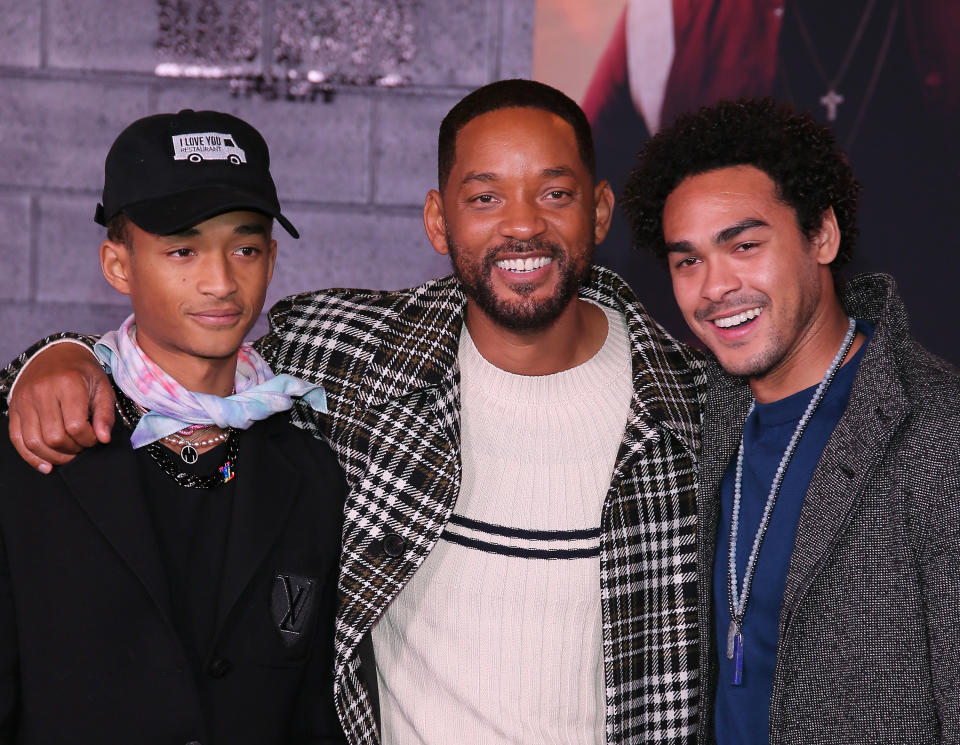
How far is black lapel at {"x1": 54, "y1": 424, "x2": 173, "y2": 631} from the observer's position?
161cm

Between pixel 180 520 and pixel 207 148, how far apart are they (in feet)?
2.20

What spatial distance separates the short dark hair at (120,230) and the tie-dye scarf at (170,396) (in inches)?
6.7

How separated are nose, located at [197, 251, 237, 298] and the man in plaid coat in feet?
0.94

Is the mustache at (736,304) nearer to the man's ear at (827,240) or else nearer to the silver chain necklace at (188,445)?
the man's ear at (827,240)

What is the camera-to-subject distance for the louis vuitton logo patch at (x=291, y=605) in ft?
5.83

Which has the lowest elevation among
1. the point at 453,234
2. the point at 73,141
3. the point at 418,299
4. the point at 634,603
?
the point at 634,603

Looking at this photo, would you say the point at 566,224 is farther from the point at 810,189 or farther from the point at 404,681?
the point at 404,681

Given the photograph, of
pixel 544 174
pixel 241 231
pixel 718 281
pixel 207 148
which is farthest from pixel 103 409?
pixel 718 281

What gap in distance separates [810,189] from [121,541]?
150 centimetres

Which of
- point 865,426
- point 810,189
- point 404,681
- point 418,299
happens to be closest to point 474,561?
point 404,681

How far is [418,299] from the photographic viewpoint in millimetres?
2361

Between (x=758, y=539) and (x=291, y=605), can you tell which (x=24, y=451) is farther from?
(x=758, y=539)

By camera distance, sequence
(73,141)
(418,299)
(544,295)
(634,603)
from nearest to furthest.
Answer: (634,603) → (544,295) → (418,299) → (73,141)

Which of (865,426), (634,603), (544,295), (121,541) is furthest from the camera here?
(544,295)
